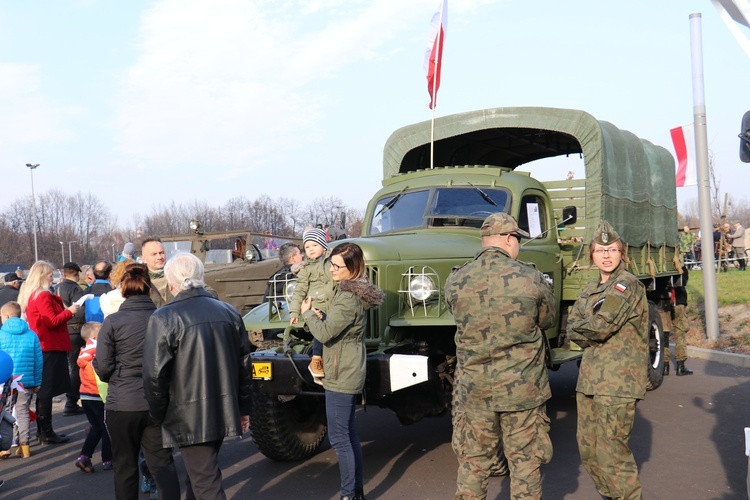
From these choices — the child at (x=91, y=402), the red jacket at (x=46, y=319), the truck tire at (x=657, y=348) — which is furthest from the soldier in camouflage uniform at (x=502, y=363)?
the truck tire at (x=657, y=348)

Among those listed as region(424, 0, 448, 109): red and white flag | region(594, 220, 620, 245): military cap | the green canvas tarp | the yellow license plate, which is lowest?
the yellow license plate

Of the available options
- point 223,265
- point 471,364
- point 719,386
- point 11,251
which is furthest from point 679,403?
point 11,251

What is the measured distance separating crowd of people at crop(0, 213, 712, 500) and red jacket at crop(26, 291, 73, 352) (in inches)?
121

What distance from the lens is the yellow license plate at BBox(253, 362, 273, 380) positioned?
17.7 ft

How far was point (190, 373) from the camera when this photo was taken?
4012mm

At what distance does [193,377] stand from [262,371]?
1.45 metres

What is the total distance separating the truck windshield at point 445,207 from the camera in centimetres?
705

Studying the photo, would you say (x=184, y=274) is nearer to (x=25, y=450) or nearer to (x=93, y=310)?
(x=93, y=310)

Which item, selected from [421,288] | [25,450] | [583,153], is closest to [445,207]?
[421,288]

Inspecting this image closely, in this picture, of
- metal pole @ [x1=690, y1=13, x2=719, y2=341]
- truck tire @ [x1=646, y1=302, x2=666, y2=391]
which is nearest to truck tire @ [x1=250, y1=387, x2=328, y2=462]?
truck tire @ [x1=646, y1=302, x2=666, y2=391]

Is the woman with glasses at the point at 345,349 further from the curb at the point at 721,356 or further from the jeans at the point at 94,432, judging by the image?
the curb at the point at 721,356

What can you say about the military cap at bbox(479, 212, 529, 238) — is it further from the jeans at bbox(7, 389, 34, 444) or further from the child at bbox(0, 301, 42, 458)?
the jeans at bbox(7, 389, 34, 444)

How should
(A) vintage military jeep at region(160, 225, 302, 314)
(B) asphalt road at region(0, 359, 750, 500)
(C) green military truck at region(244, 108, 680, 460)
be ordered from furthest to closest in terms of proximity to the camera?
(A) vintage military jeep at region(160, 225, 302, 314) < (C) green military truck at region(244, 108, 680, 460) < (B) asphalt road at region(0, 359, 750, 500)

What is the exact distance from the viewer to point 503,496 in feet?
17.0
